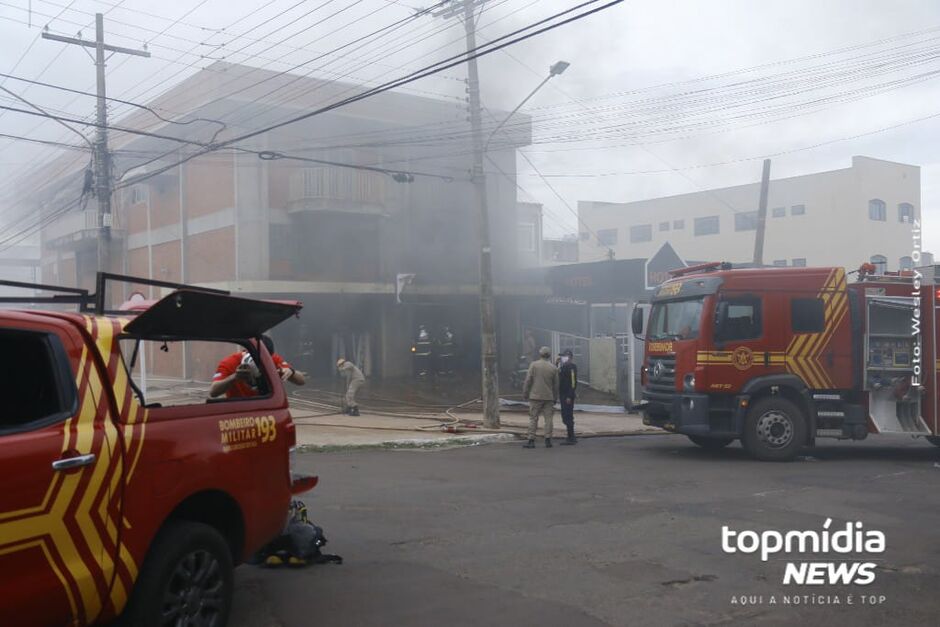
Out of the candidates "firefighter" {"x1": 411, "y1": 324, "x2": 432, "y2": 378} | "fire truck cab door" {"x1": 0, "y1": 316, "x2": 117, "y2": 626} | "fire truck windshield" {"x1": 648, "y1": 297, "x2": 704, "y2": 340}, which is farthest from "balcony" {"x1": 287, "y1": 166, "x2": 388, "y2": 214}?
"fire truck cab door" {"x1": 0, "y1": 316, "x2": 117, "y2": 626}

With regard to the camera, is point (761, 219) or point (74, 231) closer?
point (761, 219)

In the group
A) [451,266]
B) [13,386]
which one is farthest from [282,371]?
[451,266]

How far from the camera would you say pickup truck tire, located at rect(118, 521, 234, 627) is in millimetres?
4059

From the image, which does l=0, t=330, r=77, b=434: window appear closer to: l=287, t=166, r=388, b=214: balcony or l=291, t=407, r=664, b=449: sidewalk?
l=291, t=407, r=664, b=449: sidewalk

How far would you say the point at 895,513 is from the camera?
851 cm

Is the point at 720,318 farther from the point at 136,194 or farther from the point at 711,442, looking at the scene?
the point at 136,194

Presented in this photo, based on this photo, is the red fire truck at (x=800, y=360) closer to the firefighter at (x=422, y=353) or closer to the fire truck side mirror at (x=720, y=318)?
the fire truck side mirror at (x=720, y=318)

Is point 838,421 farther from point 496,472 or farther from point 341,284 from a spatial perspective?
point 341,284

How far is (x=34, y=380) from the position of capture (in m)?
3.81

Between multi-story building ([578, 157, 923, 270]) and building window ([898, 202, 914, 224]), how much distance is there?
5 cm

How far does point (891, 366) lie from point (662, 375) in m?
3.29

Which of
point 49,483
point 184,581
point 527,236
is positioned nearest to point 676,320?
point 184,581

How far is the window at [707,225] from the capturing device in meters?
50.5

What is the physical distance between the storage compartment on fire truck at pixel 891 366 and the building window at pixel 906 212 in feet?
112
